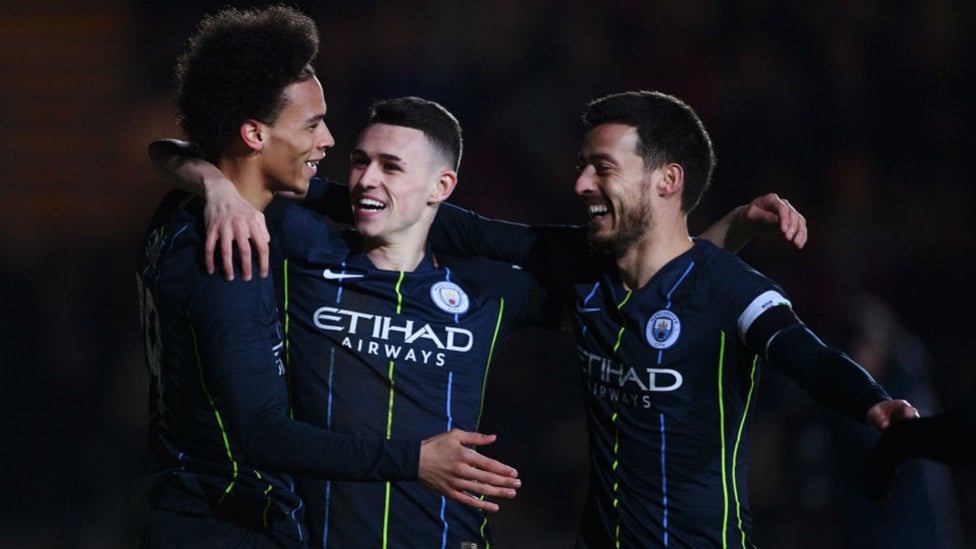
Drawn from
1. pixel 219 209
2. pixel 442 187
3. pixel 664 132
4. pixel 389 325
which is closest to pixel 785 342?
pixel 664 132

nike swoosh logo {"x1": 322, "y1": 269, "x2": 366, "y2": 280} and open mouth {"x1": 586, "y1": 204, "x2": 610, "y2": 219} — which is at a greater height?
open mouth {"x1": 586, "y1": 204, "x2": 610, "y2": 219}

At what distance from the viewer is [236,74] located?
3178 millimetres

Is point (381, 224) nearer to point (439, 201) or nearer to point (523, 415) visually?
point (439, 201)

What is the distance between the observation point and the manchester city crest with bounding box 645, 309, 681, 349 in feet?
10.7

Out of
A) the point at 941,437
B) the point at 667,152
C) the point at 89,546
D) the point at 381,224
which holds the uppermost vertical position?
the point at 667,152

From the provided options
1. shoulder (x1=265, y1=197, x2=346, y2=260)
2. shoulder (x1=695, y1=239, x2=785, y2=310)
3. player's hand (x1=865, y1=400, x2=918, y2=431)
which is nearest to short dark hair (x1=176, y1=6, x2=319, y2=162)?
shoulder (x1=265, y1=197, x2=346, y2=260)

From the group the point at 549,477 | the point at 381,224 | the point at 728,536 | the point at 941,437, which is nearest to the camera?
the point at 941,437

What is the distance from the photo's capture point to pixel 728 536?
326 cm

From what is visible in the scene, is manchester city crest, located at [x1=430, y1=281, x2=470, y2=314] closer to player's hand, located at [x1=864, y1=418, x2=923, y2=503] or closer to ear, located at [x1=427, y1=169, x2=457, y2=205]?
ear, located at [x1=427, y1=169, x2=457, y2=205]

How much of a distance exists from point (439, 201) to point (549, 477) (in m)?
3.28

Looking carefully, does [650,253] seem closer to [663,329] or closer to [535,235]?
[663,329]

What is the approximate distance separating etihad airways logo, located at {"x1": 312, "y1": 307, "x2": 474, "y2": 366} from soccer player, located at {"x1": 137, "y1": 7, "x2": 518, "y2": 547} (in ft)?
0.68

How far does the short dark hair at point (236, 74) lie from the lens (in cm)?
317

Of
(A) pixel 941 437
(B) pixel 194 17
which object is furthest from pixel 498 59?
(A) pixel 941 437
